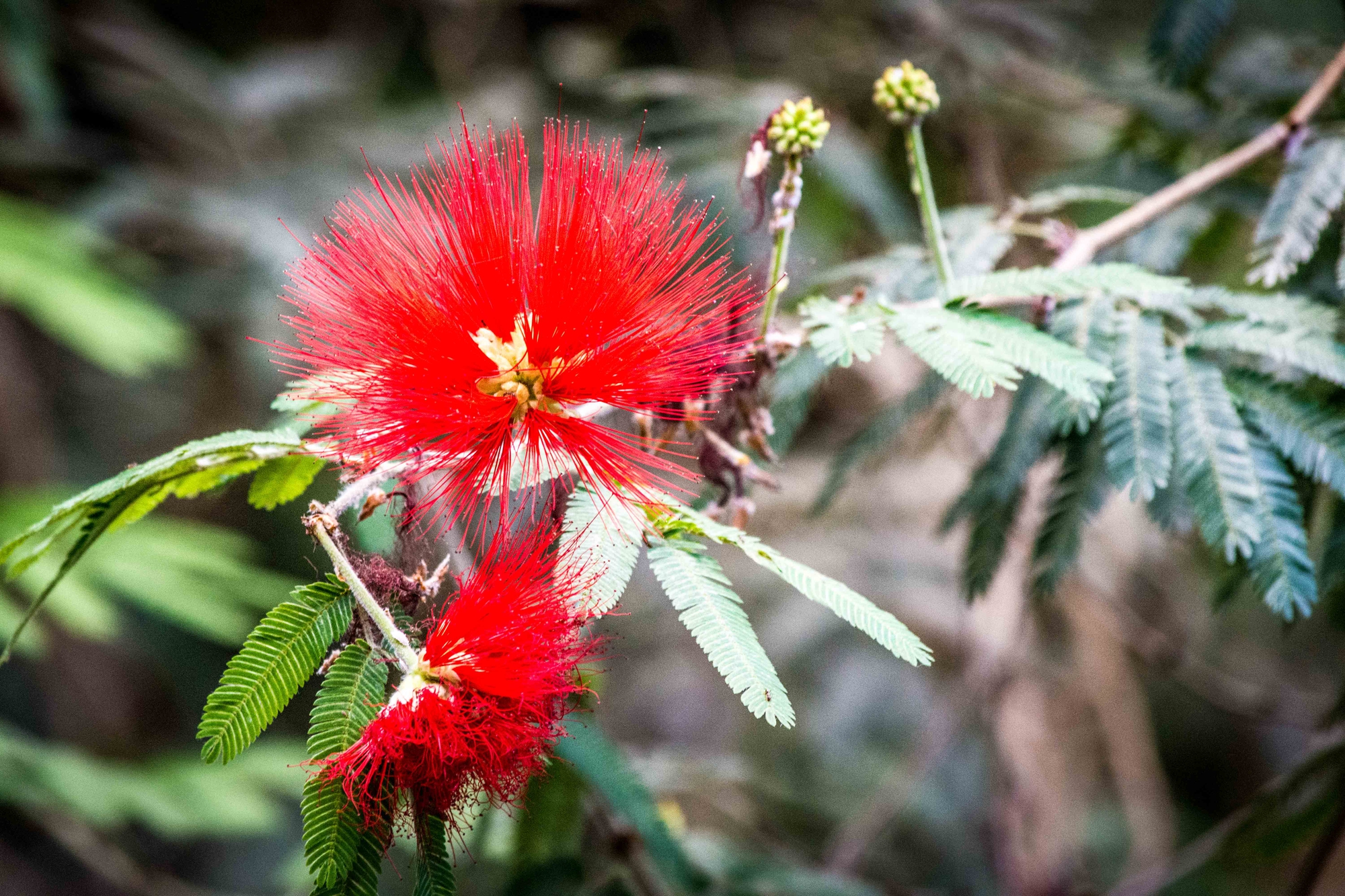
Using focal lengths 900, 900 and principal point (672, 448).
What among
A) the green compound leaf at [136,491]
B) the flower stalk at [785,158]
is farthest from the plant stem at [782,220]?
the green compound leaf at [136,491]

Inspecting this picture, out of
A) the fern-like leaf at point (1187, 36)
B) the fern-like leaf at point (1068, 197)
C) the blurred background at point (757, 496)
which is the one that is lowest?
the blurred background at point (757, 496)

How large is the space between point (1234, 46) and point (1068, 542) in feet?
6.16

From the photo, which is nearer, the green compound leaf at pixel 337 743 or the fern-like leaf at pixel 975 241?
the green compound leaf at pixel 337 743

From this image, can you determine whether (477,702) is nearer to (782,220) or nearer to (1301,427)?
(782,220)

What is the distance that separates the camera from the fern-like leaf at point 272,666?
104 cm

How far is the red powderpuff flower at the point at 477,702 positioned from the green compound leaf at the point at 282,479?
13.7 inches

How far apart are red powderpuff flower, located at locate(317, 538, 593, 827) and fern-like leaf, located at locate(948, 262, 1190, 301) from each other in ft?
2.64

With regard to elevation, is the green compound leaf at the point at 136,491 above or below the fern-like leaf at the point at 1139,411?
below

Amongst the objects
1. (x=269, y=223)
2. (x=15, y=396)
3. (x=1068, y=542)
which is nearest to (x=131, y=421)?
(x=15, y=396)

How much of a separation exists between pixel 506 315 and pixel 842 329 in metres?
0.51

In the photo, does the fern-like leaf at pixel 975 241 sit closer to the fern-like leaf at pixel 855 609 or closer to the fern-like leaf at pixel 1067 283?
the fern-like leaf at pixel 1067 283

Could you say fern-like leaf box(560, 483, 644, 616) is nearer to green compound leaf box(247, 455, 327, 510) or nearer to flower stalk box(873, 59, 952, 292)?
green compound leaf box(247, 455, 327, 510)

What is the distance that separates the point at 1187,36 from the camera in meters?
2.21

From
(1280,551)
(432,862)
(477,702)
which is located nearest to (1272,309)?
(1280,551)
